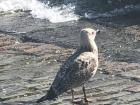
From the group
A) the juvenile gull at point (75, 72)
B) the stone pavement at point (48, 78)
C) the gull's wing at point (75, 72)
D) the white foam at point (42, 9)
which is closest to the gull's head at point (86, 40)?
the juvenile gull at point (75, 72)

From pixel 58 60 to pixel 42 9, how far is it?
19.2ft

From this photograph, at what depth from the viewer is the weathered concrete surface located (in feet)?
26.3

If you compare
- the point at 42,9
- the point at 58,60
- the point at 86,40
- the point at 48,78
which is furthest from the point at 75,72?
the point at 42,9

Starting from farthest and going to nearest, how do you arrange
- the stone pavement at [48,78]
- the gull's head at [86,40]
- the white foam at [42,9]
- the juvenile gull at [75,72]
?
the white foam at [42,9] → the gull's head at [86,40] → the stone pavement at [48,78] → the juvenile gull at [75,72]

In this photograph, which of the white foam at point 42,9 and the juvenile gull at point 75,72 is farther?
the white foam at point 42,9

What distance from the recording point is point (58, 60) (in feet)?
33.3

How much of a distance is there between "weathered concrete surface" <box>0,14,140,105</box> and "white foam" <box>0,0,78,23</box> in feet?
1.61

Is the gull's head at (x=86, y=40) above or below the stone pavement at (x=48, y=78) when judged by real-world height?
above

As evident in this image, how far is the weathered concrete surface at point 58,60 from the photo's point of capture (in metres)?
8.02

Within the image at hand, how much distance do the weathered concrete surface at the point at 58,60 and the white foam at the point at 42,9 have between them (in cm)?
49

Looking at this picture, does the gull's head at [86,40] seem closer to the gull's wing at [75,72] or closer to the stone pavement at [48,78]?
the gull's wing at [75,72]

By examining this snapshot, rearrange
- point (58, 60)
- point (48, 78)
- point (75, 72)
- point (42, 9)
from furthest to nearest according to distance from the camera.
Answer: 1. point (42, 9)
2. point (58, 60)
3. point (48, 78)
4. point (75, 72)

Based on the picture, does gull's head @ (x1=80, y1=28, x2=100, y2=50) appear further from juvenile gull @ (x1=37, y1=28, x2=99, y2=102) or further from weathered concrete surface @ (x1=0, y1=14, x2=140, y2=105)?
weathered concrete surface @ (x1=0, y1=14, x2=140, y2=105)

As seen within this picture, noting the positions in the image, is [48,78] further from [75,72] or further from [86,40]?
[75,72]
